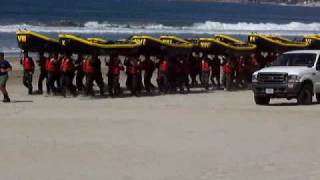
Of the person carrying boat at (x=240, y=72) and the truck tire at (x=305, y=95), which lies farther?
the person carrying boat at (x=240, y=72)

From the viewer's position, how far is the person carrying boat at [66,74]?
26.2 meters

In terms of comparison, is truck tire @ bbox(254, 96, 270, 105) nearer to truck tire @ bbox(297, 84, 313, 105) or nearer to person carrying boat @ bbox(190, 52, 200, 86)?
truck tire @ bbox(297, 84, 313, 105)

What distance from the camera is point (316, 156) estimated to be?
14172 mm

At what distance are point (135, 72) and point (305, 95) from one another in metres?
6.08

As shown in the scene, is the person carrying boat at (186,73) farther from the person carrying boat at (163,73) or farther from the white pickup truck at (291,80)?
the white pickup truck at (291,80)

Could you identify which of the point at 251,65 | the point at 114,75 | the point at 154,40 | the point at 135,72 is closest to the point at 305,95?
the point at 135,72

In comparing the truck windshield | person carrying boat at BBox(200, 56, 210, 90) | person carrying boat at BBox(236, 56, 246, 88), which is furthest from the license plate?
person carrying boat at BBox(236, 56, 246, 88)

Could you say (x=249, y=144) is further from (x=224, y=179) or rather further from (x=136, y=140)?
(x=224, y=179)

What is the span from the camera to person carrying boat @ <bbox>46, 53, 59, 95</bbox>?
2678 centimetres

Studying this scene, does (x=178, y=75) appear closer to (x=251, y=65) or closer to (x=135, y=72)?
(x=135, y=72)

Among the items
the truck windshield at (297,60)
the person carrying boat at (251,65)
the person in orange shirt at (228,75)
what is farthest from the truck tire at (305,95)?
the person carrying boat at (251,65)

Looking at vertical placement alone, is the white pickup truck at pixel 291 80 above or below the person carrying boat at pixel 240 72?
above

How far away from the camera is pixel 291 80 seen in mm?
23438

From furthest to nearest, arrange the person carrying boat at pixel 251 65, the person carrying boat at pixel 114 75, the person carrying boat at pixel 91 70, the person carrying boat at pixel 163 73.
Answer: the person carrying boat at pixel 251 65 < the person carrying boat at pixel 163 73 < the person carrying boat at pixel 114 75 < the person carrying boat at pixel 91 70
